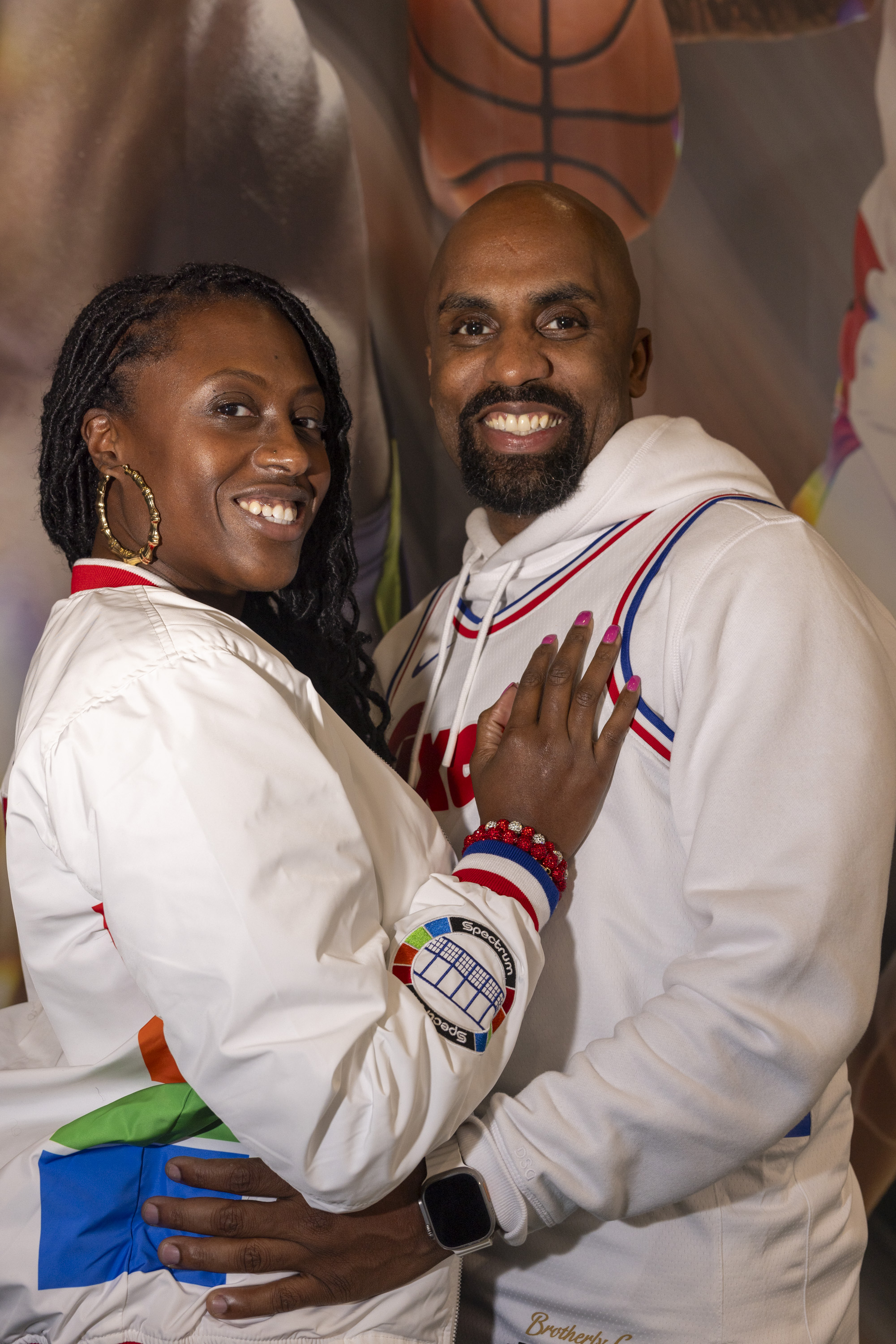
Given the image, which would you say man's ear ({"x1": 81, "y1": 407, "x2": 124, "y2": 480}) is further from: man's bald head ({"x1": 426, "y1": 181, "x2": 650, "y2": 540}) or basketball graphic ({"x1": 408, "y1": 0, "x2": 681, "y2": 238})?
basketball graphic ({"x1": 408, "y1": 0, "x2": 681, "y2": 238})

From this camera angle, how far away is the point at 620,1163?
1193 millimetres

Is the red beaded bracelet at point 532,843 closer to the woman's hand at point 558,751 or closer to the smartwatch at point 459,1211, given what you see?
the woman's hand at point 558,751

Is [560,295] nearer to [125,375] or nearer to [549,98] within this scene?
[125,375]

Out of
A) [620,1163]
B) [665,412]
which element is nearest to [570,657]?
[620,1163]

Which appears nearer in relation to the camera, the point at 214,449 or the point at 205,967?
the point at 205,967

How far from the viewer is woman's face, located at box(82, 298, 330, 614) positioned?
1.30 m

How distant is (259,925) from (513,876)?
0.39m

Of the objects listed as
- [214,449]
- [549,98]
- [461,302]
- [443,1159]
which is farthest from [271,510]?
[549,98]

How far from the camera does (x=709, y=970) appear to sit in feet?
3.98

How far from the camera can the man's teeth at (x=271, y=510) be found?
4.35 feet

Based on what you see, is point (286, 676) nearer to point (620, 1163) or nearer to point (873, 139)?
point (620, 1163)

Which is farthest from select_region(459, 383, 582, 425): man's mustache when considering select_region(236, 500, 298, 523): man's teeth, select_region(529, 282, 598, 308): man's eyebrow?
select_region(236, 500, 298, 523): man's teeth

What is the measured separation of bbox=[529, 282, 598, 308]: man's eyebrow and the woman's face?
0.52 m

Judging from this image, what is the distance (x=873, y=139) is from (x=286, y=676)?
2.26 m
